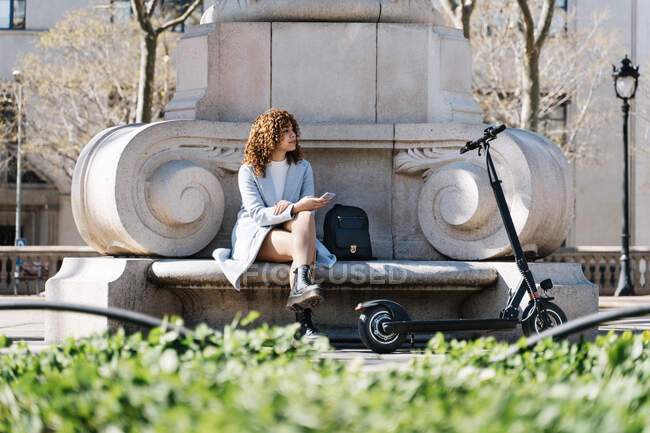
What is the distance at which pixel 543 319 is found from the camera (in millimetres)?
7109

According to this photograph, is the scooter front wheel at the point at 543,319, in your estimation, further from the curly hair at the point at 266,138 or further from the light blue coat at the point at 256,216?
the curly hair at the point at 266,138

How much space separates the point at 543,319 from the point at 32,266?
54.2ft

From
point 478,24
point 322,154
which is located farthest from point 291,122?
point 478,24

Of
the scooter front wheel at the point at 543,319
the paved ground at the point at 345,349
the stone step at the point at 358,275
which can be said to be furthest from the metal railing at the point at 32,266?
the scooter front wheel at the point at 543,319

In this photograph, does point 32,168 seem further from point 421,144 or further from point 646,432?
point 646,432

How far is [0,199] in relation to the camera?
41562mm

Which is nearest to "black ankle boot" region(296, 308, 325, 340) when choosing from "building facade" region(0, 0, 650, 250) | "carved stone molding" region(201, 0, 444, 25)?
"carved stone molding" region(201, 0, 444, 25)

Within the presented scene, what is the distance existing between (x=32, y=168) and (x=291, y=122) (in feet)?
113

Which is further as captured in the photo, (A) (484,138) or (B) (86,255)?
(B) (86,255)

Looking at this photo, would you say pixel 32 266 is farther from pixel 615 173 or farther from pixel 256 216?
pixel 615 173

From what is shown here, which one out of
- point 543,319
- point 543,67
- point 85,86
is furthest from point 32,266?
point 543,67

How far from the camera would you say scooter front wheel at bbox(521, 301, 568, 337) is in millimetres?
7109

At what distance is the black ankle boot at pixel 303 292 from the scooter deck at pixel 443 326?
50cm

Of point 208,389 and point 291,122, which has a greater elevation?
point 291,122
